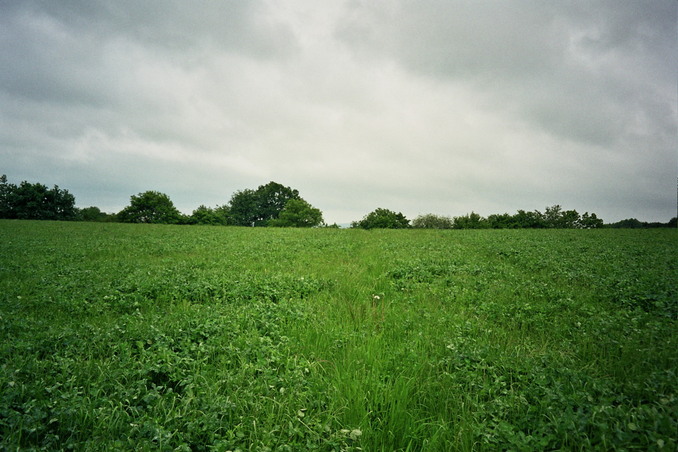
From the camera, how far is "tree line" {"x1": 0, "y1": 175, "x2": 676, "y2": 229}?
68.1 m

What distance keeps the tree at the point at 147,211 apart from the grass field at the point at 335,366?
81.3 metres

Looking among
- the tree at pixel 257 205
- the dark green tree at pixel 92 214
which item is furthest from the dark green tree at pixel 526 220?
the dark green tree at pixel 92 214

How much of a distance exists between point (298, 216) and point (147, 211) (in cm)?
4219

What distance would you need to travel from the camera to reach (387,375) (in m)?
3.91

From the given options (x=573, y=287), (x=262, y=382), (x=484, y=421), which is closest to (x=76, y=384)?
(x=262, y=382)

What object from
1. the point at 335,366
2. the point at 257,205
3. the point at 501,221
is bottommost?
the point at 335,366

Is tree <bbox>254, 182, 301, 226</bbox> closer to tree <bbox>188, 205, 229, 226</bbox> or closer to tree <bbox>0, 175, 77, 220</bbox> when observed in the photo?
tree <bbox>188, 205, 229, 226</bbox>

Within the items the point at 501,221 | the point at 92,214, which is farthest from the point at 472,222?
the point at 92,214

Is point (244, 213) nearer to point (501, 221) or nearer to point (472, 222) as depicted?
point (472, 222)

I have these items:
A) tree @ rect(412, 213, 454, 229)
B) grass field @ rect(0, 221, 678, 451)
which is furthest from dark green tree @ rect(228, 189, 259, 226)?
grass field @ rect(0, 221, 678, 451)

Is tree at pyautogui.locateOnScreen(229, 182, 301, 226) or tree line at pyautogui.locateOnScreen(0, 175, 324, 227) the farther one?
tree at pyautogui.locateOnScreen(229, 182, 301, 226)

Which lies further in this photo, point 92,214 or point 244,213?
point 244,213

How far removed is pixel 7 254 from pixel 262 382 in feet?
53.5

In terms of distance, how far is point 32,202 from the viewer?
225ft
